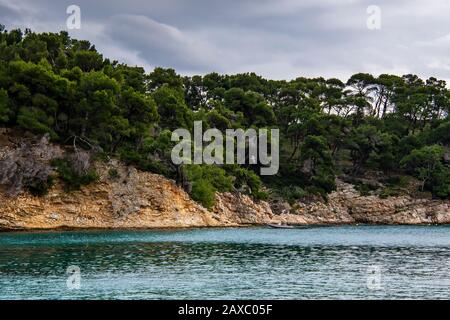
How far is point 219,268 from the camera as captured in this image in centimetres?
3206

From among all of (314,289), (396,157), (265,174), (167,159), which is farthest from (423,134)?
(314,289)

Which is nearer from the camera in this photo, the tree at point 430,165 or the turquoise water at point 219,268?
the turquoise water at point 219,268

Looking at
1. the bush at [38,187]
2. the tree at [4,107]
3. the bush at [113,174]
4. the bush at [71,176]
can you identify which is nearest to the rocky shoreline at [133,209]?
the bush at [113,174]

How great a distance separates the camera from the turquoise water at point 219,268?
24.4m

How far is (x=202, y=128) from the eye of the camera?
82.2 metres

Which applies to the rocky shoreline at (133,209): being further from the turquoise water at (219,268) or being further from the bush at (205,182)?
the turquoise water at (219,268)

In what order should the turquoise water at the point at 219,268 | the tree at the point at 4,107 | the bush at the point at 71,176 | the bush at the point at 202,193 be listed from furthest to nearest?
the bush at the point at 202,193 < the bush at the point at 71,176 < the tree at the point at 4,107 < the turquoise water at the point at 219,268

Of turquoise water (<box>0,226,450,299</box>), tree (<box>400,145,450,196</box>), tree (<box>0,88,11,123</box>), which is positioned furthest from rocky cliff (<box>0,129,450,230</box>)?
tree (<box>400,145,450,196</box>)

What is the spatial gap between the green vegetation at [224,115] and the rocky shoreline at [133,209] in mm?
1643

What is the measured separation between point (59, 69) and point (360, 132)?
4699cm

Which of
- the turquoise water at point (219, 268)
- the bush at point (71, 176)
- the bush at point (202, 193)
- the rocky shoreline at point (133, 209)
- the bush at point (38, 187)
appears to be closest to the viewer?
the turquoise water at point (219, 268)

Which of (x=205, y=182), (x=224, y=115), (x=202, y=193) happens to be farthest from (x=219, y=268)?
(x=224, y=115)

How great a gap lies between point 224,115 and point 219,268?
2352 inches
